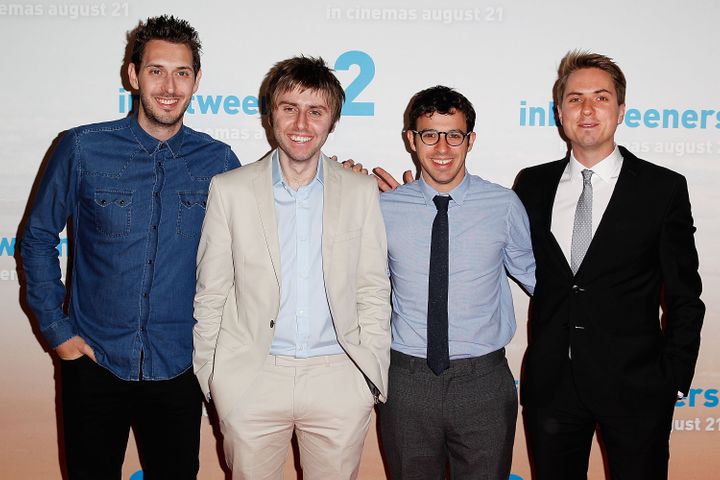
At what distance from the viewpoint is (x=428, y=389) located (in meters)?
2.41

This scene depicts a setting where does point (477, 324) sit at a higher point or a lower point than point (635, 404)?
higher

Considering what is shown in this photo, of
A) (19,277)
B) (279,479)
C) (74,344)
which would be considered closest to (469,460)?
(279,479)

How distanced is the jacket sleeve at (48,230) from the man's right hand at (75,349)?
3 cm

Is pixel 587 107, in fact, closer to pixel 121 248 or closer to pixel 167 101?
pixel 167 101

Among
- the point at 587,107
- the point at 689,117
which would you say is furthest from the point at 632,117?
the point at 587,107

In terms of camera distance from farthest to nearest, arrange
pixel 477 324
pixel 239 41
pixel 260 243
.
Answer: pixel 239 41, pixel 477 324, pixel 260 243

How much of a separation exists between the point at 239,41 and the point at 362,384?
1.91 meters

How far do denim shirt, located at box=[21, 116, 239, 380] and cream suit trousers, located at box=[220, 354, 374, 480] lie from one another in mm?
397

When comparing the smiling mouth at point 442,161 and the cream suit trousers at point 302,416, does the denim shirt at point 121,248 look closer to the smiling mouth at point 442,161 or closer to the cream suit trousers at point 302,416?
the cream suit trousers at point 302,416

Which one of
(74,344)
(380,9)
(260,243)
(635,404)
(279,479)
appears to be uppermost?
(380,9)

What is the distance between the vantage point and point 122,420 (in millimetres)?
2541

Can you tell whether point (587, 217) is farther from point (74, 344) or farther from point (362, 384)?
point (74, 344)

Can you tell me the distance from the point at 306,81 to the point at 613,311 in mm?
1437

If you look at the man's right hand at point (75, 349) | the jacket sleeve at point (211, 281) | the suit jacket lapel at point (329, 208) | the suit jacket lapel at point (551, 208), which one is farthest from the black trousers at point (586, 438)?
the man's right hand at point (75, 349)
